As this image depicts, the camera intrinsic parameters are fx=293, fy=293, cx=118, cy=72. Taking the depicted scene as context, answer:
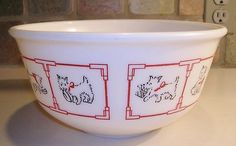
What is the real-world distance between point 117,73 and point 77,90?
6 centimetres

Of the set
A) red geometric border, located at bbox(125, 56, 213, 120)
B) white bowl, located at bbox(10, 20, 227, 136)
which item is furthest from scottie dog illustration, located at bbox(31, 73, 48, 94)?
red geometric border, located at bbox(125, 56, 213, 120)

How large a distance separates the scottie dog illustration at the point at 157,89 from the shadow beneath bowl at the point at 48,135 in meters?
0.10

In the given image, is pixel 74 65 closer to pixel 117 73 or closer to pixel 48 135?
pixel 117 73

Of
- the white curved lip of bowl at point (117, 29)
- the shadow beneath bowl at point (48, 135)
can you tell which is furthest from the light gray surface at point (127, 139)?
the white curved lip of bowl at point (117, 29)

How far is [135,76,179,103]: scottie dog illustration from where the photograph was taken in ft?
1.15

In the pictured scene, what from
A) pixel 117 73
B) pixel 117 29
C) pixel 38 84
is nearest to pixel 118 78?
pixel 117 73

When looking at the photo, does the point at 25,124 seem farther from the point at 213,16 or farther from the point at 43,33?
the point at 213,16

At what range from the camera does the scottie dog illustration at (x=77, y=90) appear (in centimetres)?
35

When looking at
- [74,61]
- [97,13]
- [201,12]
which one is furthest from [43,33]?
[201,12]

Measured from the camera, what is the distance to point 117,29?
0.64 meters

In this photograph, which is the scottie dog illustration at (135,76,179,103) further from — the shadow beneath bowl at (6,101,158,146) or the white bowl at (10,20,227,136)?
the shadow beneath bowl at (6,101,158,146)

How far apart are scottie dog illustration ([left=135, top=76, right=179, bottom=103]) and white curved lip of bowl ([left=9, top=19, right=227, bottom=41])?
0.06 m

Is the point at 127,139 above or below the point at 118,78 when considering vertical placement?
below

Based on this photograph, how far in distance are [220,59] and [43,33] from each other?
2.19ft
